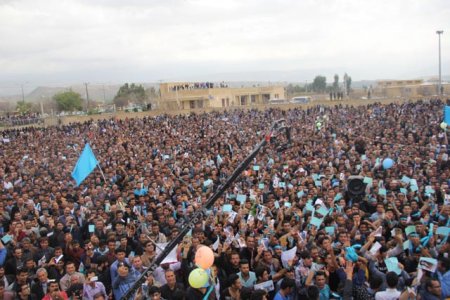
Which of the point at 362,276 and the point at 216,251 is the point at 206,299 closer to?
the point at 216,251

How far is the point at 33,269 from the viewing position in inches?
255

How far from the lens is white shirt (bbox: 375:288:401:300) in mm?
4922

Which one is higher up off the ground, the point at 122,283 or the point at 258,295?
the point at 258,295

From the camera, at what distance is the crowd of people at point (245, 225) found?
552 cm

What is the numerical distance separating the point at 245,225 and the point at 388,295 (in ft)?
10.4

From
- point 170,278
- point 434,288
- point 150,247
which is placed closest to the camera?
point 434,288

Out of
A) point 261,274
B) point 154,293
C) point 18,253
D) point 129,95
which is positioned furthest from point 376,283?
point 129,95

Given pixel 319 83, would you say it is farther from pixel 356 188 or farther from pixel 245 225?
pixel 245 225

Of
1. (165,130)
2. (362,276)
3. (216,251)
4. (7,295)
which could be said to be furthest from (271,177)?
(165,130)

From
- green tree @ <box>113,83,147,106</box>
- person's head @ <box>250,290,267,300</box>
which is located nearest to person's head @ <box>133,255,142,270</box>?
person's head @ <box>250,290,267,300</box>

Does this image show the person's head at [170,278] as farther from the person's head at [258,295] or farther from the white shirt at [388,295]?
the white shirt at [388,295]

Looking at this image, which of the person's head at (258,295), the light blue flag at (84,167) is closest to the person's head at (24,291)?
the person's head at (258,295)

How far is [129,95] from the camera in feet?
222

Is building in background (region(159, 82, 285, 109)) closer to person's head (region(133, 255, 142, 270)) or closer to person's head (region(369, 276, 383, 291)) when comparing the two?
person's head (region(133, 255, 142, 270))
